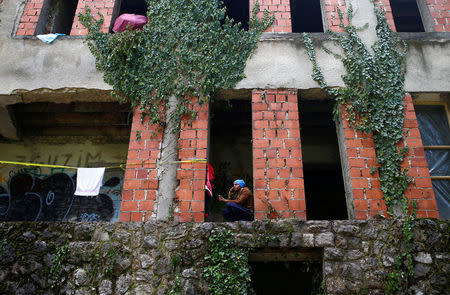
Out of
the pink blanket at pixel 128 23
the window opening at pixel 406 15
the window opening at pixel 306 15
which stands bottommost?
the pink blanket at pixel 128 23

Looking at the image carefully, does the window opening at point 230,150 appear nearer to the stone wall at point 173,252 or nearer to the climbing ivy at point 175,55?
the climbing ivy at point 175,55

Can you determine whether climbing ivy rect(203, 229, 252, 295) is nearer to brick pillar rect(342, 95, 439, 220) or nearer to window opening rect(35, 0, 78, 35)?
brick pillar rect(342, 95, 439, 220)

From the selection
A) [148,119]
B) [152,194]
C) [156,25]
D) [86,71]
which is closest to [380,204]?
[152,194]

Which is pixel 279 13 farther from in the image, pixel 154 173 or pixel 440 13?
pixel 154 173

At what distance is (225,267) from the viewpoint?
432cm

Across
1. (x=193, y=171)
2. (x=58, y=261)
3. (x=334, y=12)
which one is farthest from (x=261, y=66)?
(x=58, y=261)

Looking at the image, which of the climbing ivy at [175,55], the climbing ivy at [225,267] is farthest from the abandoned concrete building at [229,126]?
the climbing ivy at [225,267]

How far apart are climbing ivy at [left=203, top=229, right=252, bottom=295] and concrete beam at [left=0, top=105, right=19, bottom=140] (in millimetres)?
5137

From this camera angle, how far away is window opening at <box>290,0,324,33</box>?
859cm

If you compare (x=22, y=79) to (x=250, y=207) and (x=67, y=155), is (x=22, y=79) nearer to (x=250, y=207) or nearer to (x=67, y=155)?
(x=67, y=155)

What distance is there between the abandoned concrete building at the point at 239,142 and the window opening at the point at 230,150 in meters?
0.03

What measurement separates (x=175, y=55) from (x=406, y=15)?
247 inches

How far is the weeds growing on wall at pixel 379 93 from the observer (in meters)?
5.17

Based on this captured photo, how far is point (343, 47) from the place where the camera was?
6105 mm
